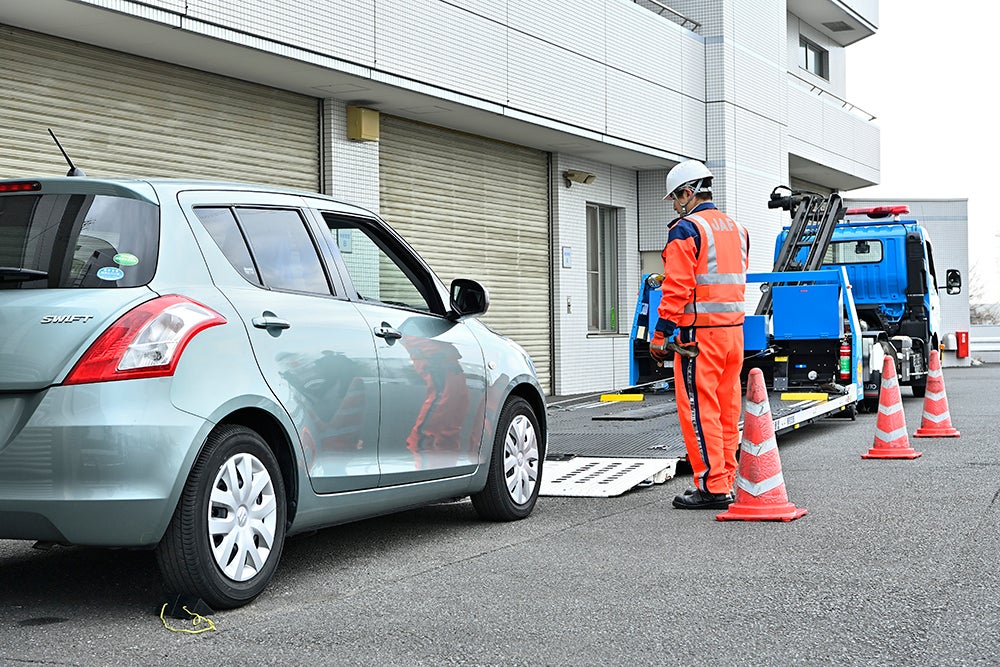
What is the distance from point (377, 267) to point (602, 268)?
1619 centimetres

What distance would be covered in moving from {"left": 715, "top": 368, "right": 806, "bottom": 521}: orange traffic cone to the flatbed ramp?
103 cm

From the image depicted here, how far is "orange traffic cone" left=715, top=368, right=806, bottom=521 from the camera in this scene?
7.27 metres

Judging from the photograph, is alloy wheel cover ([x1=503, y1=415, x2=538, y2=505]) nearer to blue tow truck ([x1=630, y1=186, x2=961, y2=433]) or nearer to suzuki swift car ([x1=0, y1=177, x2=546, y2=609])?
suzuki swift car ([x1=0, y1=177, x2=546, y2=609])

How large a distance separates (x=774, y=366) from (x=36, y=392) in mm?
10220

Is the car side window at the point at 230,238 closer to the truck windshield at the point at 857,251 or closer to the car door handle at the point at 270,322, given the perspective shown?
the car door handle at the point at 270,322

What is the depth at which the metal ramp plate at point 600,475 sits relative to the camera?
27.1 ft

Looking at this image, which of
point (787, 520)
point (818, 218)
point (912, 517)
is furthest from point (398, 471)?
point (818, 218)

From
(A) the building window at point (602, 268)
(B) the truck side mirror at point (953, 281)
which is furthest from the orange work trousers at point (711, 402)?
(A) the building window at point (602, 268)

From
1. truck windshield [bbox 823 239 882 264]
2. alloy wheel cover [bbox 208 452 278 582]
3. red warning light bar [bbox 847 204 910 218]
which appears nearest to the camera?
alloy wheel cover [bbox 208 452 278 582]

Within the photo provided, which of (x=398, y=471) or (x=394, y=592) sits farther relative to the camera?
(x=398, y=471)

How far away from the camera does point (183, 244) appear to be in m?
5.16

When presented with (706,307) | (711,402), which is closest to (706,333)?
(706,307)

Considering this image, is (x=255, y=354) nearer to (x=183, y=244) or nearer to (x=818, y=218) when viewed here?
(x=183, y=244)

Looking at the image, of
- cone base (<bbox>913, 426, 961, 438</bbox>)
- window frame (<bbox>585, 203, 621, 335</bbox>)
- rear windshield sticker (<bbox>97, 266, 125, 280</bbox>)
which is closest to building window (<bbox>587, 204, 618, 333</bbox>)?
window frame (<bbox>585, 203, 621, 335</bbox>)
